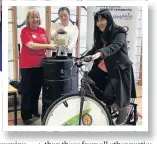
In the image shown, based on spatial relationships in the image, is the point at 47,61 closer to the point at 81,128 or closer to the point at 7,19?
the point at 7,19

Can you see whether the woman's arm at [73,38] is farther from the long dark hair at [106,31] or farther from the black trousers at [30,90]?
the black trousers at [30,90]

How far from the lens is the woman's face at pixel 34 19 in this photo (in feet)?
4.64

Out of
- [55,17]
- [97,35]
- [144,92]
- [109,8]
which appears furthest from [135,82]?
[55,17]

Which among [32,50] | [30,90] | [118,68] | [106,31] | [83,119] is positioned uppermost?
[106,31]

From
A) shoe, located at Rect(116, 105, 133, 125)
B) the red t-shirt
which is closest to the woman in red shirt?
the red t-shirt

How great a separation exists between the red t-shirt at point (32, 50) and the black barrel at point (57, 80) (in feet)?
0.16

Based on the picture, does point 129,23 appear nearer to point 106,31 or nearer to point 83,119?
point 106,31

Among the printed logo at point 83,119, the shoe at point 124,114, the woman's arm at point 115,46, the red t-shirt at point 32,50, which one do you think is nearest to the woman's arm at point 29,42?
the red t-shirt at point 32,50

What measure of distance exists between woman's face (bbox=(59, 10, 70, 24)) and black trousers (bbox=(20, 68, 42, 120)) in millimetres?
319

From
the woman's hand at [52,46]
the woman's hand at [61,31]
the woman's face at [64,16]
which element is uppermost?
the woman's face at [64,16]

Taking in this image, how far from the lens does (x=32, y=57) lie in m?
1.43

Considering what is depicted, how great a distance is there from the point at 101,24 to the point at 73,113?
55 centimetres

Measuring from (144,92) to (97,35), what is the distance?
1.44ft

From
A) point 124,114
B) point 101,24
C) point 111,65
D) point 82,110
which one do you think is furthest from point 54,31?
point 124,114
